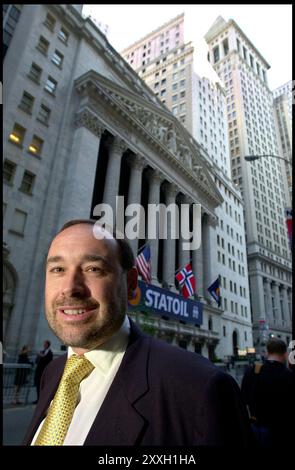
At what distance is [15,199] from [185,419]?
22833 millimetres

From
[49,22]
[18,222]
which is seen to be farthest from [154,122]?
[18,222]

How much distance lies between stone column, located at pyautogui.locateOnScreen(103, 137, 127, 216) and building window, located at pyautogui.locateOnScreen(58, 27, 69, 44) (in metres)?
11.1

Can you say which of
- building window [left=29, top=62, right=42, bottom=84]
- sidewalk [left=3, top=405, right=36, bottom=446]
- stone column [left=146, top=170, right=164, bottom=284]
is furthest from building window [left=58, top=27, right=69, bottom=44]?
sidewalk [left=3, top=405, right=36, bottom=446]

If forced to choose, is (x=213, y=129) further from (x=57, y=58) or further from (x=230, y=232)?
(x=57, y=58)

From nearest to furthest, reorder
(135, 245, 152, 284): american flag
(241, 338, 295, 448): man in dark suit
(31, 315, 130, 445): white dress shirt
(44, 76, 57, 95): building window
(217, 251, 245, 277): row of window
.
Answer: (31, 315, 130, 445): white dress shirt → (241, 338, 295, 448): man in dark suit → (135, 245, 152, 284): american flag → (44, 76, 57, 95): building window → (217, 251, 245, 277): row of window

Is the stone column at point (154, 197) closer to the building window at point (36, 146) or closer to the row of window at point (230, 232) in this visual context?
the building window at point (36, 146)

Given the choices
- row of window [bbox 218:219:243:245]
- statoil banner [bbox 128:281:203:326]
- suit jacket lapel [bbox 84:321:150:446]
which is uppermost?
row of window [bbox 218:219:243:245]

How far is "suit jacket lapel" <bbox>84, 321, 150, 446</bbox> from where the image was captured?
4.84ft

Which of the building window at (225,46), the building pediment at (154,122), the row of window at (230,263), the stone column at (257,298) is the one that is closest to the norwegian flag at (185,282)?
the building pediment at (154,122)

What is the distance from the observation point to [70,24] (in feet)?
102

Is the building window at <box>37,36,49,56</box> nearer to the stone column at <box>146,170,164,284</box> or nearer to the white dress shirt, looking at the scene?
the stone column at <box>146,170,164,284</box>

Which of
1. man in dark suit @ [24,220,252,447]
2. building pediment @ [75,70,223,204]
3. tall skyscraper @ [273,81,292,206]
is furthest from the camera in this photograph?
tall skyscraper @ [273,81,292,206]

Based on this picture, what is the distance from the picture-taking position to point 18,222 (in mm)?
21672
